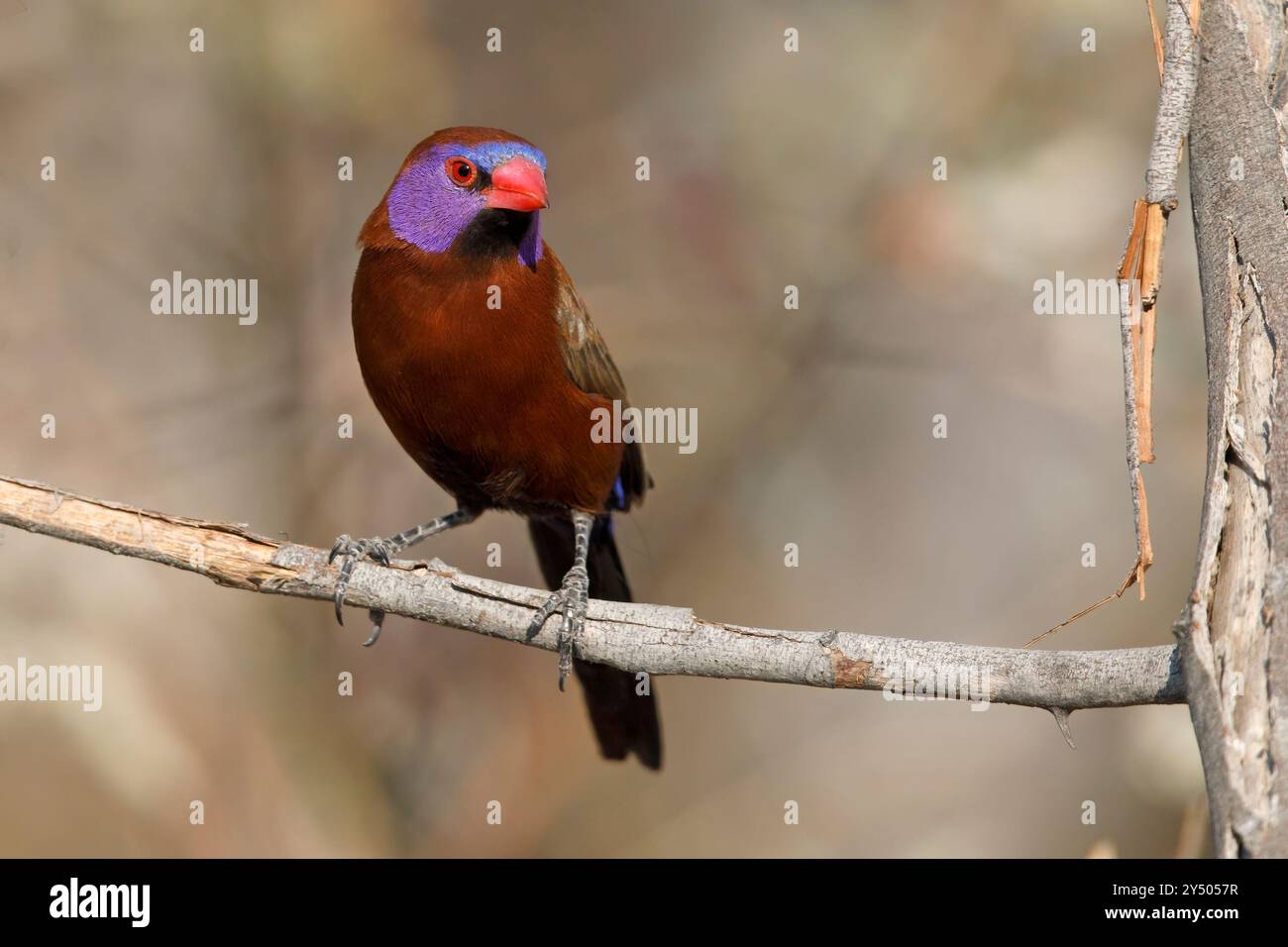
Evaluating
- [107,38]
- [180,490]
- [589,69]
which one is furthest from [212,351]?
[589,69]

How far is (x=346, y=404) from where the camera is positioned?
5.53 meters

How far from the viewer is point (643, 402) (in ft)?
19.8

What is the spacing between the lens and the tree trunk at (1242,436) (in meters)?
1.88

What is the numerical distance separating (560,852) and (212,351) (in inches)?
119

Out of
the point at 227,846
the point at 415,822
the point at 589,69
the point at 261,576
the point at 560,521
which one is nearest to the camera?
the point at 261,576

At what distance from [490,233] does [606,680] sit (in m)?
1.67

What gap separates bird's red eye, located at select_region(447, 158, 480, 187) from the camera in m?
3.80

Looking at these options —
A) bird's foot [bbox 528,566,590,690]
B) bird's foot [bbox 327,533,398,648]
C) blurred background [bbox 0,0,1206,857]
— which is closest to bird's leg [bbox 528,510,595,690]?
bird's foot [bbox 528,566,590,690]

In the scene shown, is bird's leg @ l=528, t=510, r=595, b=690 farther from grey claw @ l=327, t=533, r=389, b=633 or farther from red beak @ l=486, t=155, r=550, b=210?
red beak @ l=486, t=155, r=550, b=210

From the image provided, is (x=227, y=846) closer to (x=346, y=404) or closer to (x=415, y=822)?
(x=415, y=822)

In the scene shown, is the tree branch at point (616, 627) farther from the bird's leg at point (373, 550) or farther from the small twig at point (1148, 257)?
the small twig at point (1148, 257)

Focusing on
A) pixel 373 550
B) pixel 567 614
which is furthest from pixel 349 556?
pixel 567 614

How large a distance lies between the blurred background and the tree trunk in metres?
3.02

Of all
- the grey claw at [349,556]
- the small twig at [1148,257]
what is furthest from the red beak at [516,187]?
the small twig at [1148,257]
